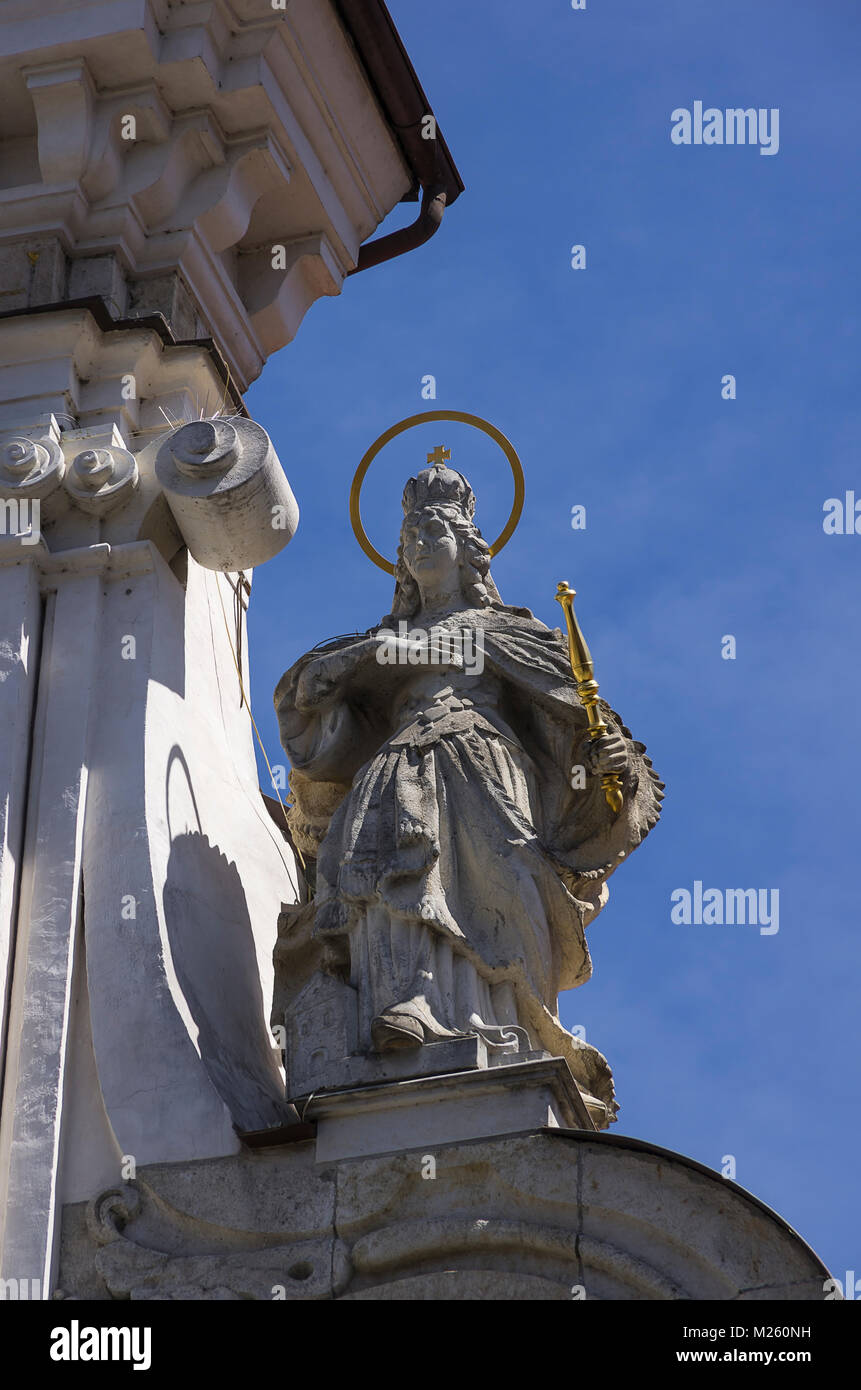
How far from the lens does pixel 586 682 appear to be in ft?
31.9

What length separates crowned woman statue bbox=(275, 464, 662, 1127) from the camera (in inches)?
358

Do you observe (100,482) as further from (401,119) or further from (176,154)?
(401,119)

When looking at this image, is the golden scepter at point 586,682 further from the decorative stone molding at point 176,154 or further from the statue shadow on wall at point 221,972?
the decorative stone molding at point 176,154

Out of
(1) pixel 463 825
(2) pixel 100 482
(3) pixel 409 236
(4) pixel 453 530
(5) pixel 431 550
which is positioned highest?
(3) pixel 409 236

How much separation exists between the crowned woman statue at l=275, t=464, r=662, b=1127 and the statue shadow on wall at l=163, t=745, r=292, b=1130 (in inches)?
14.5

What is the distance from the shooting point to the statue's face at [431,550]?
1027cm

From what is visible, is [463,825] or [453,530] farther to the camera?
[453,530]

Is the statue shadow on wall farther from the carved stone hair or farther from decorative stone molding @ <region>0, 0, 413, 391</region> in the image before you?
decorative stone molding @ <region>0, 0, 413, 391</region>

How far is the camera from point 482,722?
32.1 ft

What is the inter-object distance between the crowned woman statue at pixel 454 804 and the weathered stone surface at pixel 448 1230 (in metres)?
0.49

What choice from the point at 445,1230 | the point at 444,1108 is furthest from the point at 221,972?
the point at 445,1230

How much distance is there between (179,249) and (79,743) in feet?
8.43

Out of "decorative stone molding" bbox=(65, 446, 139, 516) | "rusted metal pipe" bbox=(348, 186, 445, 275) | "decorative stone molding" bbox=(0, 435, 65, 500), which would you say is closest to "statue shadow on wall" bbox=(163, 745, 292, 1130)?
"decorative stone molding" bbox=(65, 446, 139, 516)

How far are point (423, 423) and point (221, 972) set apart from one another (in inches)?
91.6
